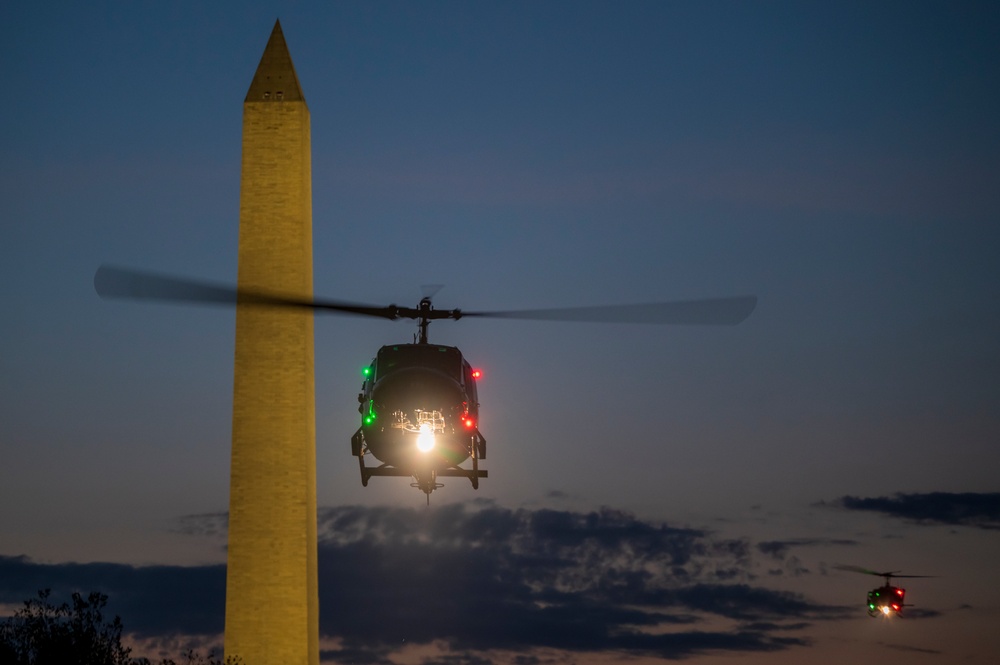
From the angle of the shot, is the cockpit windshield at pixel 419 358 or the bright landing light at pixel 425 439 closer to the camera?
the bright landing light at pixel 425 439

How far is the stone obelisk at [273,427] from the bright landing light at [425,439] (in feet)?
30.5

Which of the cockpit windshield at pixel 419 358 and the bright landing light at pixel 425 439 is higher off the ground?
the cockpit windshield at pixel 419 358

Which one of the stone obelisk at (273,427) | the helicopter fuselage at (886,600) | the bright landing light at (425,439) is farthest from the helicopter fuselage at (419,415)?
the helicopter fuselage at (886,600)

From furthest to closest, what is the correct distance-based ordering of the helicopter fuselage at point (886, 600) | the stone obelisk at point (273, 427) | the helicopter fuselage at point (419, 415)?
the helicopter fuselage at point (886, 600), the stone obelisk at point (273, 427), the helicopter fuselage at point (419, 415)

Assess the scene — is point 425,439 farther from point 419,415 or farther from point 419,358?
point 419,358

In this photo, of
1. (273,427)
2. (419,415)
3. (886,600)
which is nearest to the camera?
(419,415)

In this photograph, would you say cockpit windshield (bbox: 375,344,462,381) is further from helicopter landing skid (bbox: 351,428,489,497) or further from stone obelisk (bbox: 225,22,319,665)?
stone obelisk (bbox: 225,22,319,665)

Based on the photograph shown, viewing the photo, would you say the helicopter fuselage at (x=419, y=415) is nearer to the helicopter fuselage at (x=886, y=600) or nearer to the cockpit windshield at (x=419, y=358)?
the cockpit windshield at (x=419, y=358)

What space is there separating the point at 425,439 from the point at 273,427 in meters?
9.45

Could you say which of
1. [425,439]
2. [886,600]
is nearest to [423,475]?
[425,439]

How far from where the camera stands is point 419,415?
86.2ft

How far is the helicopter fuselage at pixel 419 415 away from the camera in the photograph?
86.1ft

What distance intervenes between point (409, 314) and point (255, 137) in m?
9.87

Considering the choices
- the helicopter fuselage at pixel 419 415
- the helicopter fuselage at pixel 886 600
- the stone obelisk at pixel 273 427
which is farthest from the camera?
the helicopter fuselage at pixel 886 600
